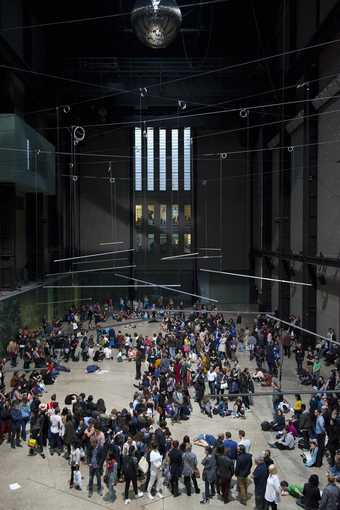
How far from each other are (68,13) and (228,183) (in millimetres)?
14821

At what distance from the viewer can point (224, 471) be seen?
8.52m

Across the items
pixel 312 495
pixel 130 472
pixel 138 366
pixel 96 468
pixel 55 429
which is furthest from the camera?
pixel 138 366

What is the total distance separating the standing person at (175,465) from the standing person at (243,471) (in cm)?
101

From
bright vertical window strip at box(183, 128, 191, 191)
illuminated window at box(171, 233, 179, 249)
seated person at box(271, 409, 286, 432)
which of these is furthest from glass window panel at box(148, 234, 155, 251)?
seated person at box(271, 409, 286, 432)

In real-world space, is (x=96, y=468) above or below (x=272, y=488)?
below

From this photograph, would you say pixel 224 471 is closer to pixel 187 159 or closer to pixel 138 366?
pixel 138 366

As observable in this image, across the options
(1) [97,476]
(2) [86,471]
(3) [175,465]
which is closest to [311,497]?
(3) [175,465]

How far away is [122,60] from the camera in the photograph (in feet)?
102

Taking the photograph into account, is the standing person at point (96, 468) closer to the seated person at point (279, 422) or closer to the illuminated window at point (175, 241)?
the seated person at point (279, 422)

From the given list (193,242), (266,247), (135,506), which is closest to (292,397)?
(135,506)

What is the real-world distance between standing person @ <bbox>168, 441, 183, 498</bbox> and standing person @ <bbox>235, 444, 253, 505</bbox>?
101 centimetres

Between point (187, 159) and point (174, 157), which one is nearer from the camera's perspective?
point (174, 157)

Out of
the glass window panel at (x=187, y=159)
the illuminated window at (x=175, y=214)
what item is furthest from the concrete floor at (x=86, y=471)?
the glass window panel at (x=187, y=159)

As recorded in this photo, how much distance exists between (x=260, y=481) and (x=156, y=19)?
9.70 meters
